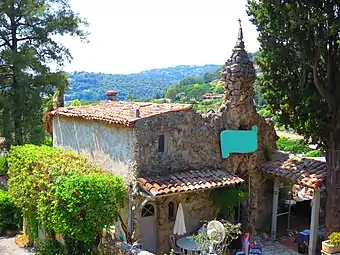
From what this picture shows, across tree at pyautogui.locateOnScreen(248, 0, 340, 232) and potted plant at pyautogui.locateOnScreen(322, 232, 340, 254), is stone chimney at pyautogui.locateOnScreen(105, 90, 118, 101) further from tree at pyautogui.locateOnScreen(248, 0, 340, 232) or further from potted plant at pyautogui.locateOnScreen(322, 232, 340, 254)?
potted plant at pyautogui.locateOnScreen(322, 232, 340, 254)

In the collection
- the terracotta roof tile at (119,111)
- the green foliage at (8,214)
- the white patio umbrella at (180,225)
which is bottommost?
the green foliage at (8,214)

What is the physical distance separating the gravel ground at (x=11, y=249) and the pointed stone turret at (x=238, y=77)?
10.7m

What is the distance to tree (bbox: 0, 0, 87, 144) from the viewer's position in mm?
28812

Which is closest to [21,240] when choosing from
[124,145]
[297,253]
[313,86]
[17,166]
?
[17,166]

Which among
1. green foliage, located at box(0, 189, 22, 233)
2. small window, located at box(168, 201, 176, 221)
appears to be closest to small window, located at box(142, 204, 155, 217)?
small window, located at box(168, 201, 176, 221)

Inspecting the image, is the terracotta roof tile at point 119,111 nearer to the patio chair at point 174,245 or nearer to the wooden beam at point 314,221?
the patio chair at point 174,245

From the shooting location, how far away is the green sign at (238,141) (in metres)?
17.8

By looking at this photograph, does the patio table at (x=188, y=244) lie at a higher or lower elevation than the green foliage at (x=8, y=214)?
higher

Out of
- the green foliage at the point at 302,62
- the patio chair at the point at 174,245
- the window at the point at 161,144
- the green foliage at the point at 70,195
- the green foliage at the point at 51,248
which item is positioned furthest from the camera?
the green foliage at the point at 51,248

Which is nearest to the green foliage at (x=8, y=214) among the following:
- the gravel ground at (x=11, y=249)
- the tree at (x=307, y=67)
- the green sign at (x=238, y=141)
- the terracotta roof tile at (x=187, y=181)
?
the gravel ground at (x=11, y=249)

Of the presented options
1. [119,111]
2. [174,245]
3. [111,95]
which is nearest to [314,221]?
[174,245]

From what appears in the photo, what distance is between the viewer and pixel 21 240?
19.7 m

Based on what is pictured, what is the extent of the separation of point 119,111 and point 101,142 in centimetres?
152

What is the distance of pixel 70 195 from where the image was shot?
13656 mm
